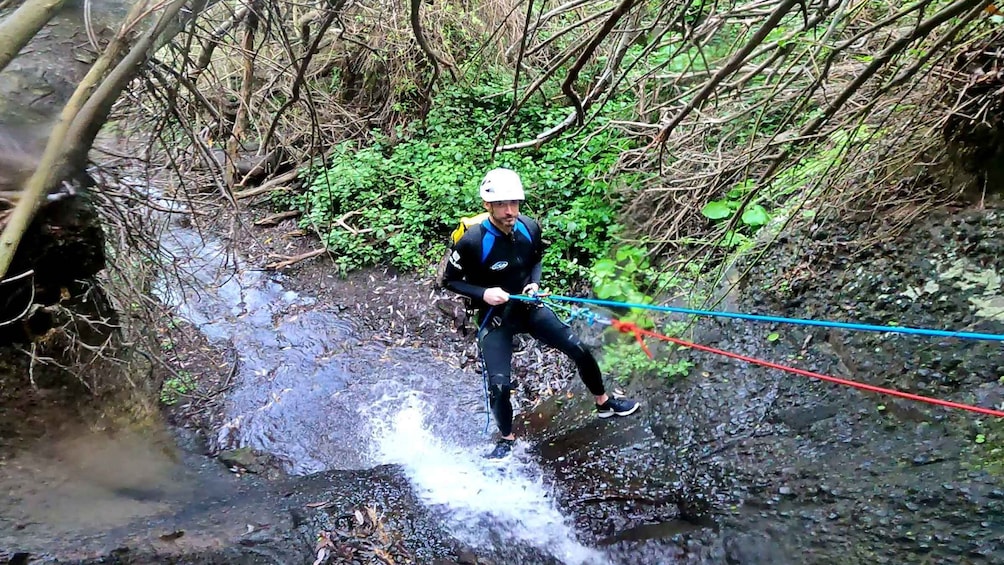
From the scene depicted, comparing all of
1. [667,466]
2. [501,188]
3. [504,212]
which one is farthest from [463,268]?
[667,466]

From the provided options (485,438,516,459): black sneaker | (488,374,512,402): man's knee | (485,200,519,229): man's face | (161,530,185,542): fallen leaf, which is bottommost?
(485,438,516,459): black sneaker

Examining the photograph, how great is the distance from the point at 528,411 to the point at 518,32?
556 centimetres

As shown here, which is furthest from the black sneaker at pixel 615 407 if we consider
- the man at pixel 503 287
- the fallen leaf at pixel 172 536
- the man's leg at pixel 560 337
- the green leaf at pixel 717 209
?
the fallen leaf at pixel 172 536

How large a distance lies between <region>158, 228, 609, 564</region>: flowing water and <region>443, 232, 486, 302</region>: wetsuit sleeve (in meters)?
1.55

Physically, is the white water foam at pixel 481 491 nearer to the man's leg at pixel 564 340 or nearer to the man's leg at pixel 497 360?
the man's leg at pixel 497 360

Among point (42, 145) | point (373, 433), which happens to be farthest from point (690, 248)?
point (42, 145)

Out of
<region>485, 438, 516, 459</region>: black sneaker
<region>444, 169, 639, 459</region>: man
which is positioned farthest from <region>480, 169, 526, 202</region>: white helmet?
<region>485, 438, 516, 459</region>: black sneaker

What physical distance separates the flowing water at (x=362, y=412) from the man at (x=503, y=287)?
2.57ft

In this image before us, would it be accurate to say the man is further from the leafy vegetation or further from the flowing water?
the leafy vegetation

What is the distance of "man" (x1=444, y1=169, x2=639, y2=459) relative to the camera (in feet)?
13.6

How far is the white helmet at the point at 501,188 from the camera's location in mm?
3938

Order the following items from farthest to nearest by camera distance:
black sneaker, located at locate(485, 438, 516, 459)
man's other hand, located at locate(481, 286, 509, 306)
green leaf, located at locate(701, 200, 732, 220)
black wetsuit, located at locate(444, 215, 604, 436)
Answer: green leaf, located at locate(701, 200, 732, 220) < black sneaker, located at locate(485, 438, 516, 459) < black wetsuit, located at locate(444, 215, 604, 436) < man's other hand, located at locate(481, 286, 509, 306)

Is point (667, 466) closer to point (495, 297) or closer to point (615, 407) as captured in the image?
point (615, 407)

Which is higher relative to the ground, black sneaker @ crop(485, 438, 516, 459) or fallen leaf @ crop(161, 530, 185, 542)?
fallen leaf @ crop(161, 530, 185, 542)
